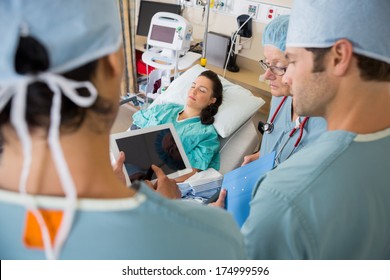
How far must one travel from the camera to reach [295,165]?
86 centimetres

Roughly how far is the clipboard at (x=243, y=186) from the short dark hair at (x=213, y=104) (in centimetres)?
81

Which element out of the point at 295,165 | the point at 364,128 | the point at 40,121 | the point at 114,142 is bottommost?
the point at 114,142

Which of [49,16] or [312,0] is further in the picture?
[312,0]

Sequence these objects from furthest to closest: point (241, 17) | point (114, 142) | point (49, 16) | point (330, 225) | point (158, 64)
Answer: point (241, 17)
point (158, 64)
point (114, 142)
point (330, 225)
point (49, 16)

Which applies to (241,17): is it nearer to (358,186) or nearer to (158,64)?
(158,64)

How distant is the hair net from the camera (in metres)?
0.40

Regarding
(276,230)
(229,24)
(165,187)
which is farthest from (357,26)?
(229,24)

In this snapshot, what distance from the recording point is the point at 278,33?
5.23ft

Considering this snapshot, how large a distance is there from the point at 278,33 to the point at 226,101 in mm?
867

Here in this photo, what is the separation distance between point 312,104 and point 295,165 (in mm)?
224

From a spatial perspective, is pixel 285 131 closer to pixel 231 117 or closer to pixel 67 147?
pixel 231 117

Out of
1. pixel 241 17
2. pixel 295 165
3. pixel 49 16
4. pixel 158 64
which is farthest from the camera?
pixel 241 17

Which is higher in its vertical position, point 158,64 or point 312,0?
point 312,0

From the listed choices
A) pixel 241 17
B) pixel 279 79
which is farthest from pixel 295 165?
pixel 241 17
